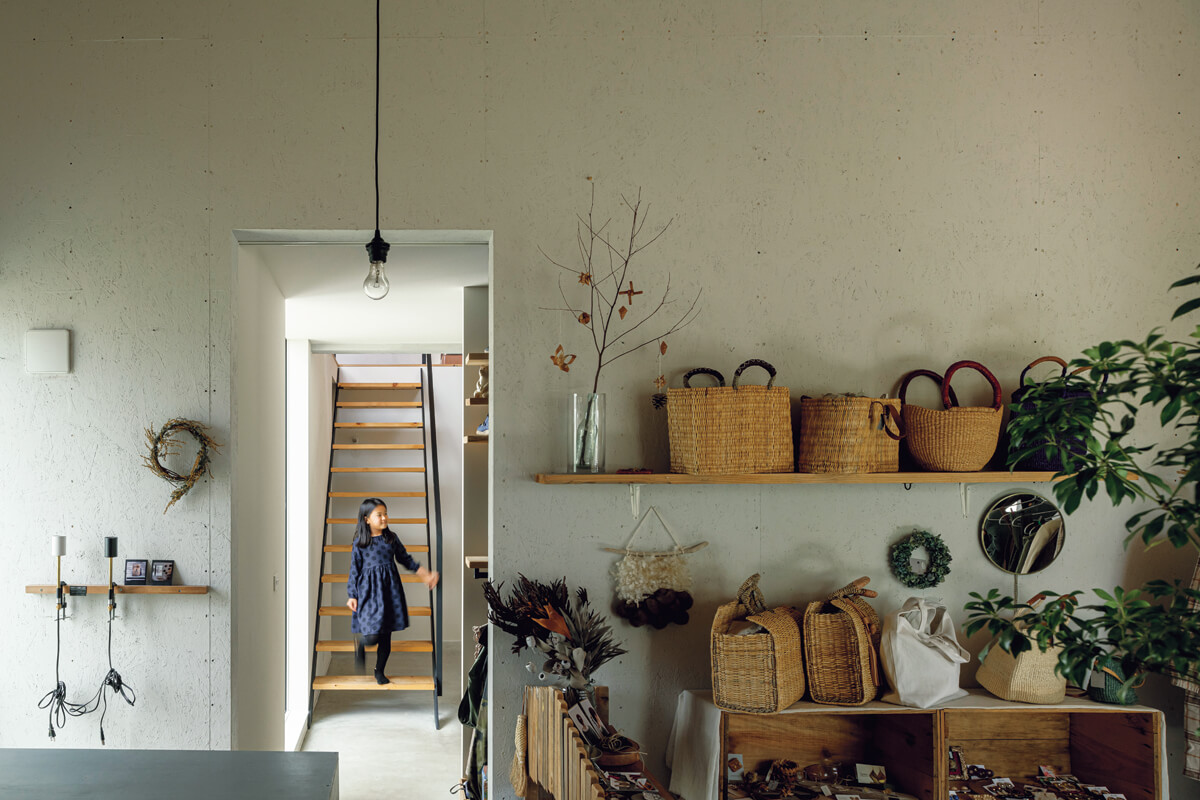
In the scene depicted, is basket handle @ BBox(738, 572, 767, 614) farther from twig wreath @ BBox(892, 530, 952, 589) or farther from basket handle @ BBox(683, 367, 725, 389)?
basket handle @ BBox(683, 367, 725, 389)

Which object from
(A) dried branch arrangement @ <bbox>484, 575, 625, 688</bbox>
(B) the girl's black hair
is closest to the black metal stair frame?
(B) the girl's black hair

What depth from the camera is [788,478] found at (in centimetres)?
257

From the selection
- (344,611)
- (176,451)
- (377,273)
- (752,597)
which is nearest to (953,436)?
(752,597)

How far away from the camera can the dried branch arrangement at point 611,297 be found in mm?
2764

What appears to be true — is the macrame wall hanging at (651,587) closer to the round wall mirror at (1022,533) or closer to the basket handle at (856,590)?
the basket handle at (856,590)

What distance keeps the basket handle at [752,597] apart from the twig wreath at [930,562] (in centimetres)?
51

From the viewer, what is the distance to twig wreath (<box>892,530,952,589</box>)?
9.08ft

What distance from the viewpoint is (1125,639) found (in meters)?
1.60

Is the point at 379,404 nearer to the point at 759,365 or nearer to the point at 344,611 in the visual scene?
the point at 344,611

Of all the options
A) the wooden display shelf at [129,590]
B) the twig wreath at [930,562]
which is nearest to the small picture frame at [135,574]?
the wooden display shelf at [129,590]

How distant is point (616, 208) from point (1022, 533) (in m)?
1.73

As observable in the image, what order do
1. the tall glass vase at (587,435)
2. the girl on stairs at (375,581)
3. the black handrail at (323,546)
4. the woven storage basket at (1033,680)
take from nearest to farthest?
the woven storage basket at (1033,680) < the tall glass vase at (587,435) < the black handrail at (323,546) < the girl on stairs at (375,581)

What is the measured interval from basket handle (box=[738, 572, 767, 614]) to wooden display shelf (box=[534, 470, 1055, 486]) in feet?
1.07

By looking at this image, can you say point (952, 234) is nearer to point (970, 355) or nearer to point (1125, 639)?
point (970, 355)
